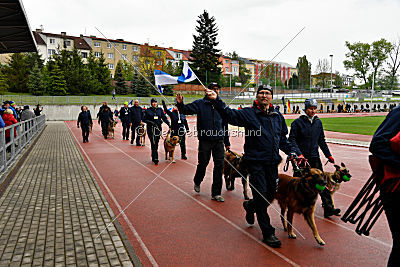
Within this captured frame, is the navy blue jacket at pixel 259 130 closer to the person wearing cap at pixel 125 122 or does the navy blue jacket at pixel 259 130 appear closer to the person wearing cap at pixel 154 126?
the person wearing cap at pixel 154 126

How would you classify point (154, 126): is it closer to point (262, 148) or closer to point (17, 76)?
point (262, 148)

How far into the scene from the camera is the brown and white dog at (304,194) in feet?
14.1

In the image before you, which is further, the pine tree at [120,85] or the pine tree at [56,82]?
the pine tree at [120,85]

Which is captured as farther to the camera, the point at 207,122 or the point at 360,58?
the point at 360,58

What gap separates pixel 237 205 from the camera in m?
6.41

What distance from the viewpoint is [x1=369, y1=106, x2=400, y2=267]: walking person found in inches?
98.5

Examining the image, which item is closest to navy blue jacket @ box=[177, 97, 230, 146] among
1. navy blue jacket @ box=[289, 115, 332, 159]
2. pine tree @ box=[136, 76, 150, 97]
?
navy blue jacket @ box=[289, 115, 332, 159]

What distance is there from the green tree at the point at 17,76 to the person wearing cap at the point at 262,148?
64303 millimetres

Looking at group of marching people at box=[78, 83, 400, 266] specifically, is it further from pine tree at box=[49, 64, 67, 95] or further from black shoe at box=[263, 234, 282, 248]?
pine tree at box=[49, 64, 67, 95]

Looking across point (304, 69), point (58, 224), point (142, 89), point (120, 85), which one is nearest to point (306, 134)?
point (58, 224)

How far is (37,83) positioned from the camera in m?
55.4

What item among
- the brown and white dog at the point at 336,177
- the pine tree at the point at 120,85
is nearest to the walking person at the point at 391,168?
the brown and white dog at the point at 336,177

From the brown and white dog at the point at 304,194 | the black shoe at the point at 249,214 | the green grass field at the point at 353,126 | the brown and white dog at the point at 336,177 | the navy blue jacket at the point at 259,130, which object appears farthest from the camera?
the green grass field at the point at 353,126

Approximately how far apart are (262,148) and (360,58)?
94.9 m
